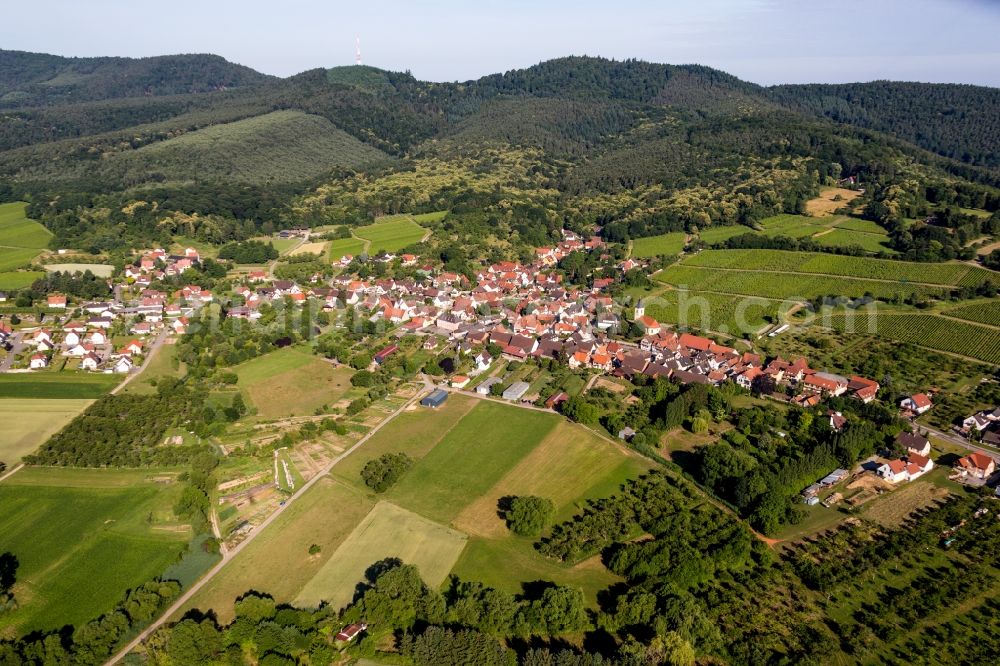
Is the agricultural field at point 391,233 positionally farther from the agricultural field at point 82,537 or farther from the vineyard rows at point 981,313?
the vineyard rows at point 981,313

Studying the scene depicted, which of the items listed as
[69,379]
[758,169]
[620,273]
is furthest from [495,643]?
[758,169]

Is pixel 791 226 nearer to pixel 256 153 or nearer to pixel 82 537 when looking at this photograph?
pixel 82 537

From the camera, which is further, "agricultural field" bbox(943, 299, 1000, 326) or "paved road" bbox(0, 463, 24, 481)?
"agricultural field" bbox(943, 299, 1000, 326)

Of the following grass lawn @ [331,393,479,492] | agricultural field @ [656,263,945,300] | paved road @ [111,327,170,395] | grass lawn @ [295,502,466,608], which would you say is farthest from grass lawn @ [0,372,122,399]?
agricultural field @ [656,263,945,300]

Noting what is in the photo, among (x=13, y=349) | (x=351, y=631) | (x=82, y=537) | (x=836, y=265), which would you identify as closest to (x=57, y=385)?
(x=13, y=349)

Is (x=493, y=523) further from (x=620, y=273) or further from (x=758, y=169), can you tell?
(x=758, y=169)

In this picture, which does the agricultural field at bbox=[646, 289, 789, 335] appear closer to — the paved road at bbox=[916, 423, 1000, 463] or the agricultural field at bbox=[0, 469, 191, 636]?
the paved road at bbox=[916, 423, 1000, 463]

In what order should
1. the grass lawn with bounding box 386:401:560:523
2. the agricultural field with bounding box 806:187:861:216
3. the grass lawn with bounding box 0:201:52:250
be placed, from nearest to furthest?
the grass lawn with bounding box 386:401:560:523 < the grass lawn with bounding box 0:201:52:250 < the agricultural field with bounding box 806:187:861:216
